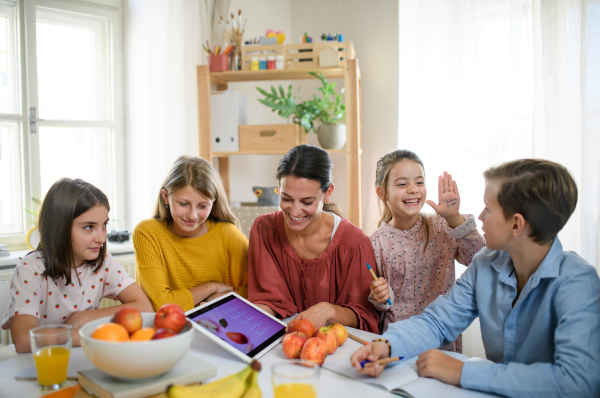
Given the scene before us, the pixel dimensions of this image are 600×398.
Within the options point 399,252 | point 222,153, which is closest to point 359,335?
point 399,252

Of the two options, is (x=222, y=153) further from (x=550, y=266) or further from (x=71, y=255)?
(x=550, y=266)

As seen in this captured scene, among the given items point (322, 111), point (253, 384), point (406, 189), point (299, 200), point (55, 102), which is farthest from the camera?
point (55, 102)

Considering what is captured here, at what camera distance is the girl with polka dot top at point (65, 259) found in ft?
4.25

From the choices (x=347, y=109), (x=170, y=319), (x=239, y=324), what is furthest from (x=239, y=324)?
(x=347, y=109)

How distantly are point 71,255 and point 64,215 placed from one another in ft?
0.39

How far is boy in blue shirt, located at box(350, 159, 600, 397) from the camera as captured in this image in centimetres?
93

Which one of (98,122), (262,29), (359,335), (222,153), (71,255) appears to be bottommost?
(359,335)

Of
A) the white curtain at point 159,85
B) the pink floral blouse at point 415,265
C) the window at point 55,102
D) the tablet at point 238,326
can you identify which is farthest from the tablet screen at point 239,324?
the window at point 55,102

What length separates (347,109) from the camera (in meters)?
2.69

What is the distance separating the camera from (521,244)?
110 cm

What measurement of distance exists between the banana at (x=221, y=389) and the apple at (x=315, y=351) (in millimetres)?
249

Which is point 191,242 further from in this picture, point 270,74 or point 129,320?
point 270,74

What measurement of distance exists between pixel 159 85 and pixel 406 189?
200 cm

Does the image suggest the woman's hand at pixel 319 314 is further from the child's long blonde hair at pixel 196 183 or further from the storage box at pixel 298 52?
the storage box at pixel 298 52
